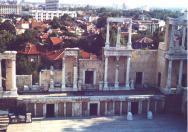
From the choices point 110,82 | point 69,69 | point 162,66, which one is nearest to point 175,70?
point 162,66

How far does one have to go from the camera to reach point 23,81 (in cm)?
2273

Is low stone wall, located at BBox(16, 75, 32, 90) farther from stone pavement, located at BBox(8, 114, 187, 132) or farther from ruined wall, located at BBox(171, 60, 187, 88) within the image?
ruined wall, located at BBox(171, 60, 187, 88)

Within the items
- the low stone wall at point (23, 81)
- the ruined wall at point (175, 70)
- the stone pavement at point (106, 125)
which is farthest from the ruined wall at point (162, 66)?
the low stone wall at point (23, 81)

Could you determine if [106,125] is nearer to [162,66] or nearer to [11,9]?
[162,66]

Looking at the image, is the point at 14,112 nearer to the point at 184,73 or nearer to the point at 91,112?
the point at 91,112

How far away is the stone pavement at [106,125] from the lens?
1956 centimetres

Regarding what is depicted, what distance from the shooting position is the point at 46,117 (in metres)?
21.5

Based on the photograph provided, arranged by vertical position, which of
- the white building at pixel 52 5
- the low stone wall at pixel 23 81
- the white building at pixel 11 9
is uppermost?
the white building at pixel 52 5

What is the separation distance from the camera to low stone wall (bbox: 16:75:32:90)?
22.7 metres

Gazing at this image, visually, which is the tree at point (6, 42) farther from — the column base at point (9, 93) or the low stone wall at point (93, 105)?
the low stone wall at point (93, 105)

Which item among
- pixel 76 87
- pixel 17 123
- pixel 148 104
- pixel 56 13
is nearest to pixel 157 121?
pixel 148 104

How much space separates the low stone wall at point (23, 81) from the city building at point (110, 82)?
0.06 meters

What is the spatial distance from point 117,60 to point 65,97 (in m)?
4.46

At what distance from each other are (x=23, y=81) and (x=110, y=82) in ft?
18.2
